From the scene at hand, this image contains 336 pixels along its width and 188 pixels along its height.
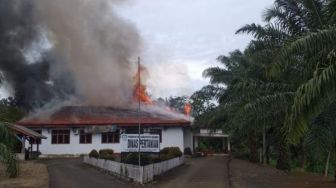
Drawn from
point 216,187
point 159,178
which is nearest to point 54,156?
point 159,178

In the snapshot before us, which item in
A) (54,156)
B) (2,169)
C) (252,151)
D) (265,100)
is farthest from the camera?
(54,156)

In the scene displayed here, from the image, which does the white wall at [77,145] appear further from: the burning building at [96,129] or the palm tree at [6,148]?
the palm tree at [6,148]

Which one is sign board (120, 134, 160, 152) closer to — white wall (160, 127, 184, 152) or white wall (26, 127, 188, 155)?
white wall (160, 127, 184, 152)

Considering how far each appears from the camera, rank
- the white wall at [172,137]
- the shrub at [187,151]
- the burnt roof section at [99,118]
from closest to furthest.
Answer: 1. the burnt roof section at [99,118]
2. the white wall at [172,137]
3. the shrub at [187,151]

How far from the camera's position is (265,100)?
821 inches

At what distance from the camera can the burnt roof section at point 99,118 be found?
165 ft

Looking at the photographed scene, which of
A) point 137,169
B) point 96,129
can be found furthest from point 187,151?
point 137,169

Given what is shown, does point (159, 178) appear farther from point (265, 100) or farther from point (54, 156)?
point (54, 156)

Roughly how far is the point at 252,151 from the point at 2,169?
22.4 m


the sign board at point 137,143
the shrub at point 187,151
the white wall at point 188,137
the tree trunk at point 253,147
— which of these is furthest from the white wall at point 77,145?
the sign board at point 137,143

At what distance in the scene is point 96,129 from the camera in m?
50.8

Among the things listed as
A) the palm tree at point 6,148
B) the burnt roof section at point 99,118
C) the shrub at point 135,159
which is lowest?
the shrub at point 135,159

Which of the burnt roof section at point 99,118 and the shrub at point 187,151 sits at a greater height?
the burnt roof section at point 99,118

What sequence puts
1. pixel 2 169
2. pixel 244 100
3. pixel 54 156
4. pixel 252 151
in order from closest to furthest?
pixel 244 100 → pixel 2 169 → pixel 252 151 → pixel 54 156
